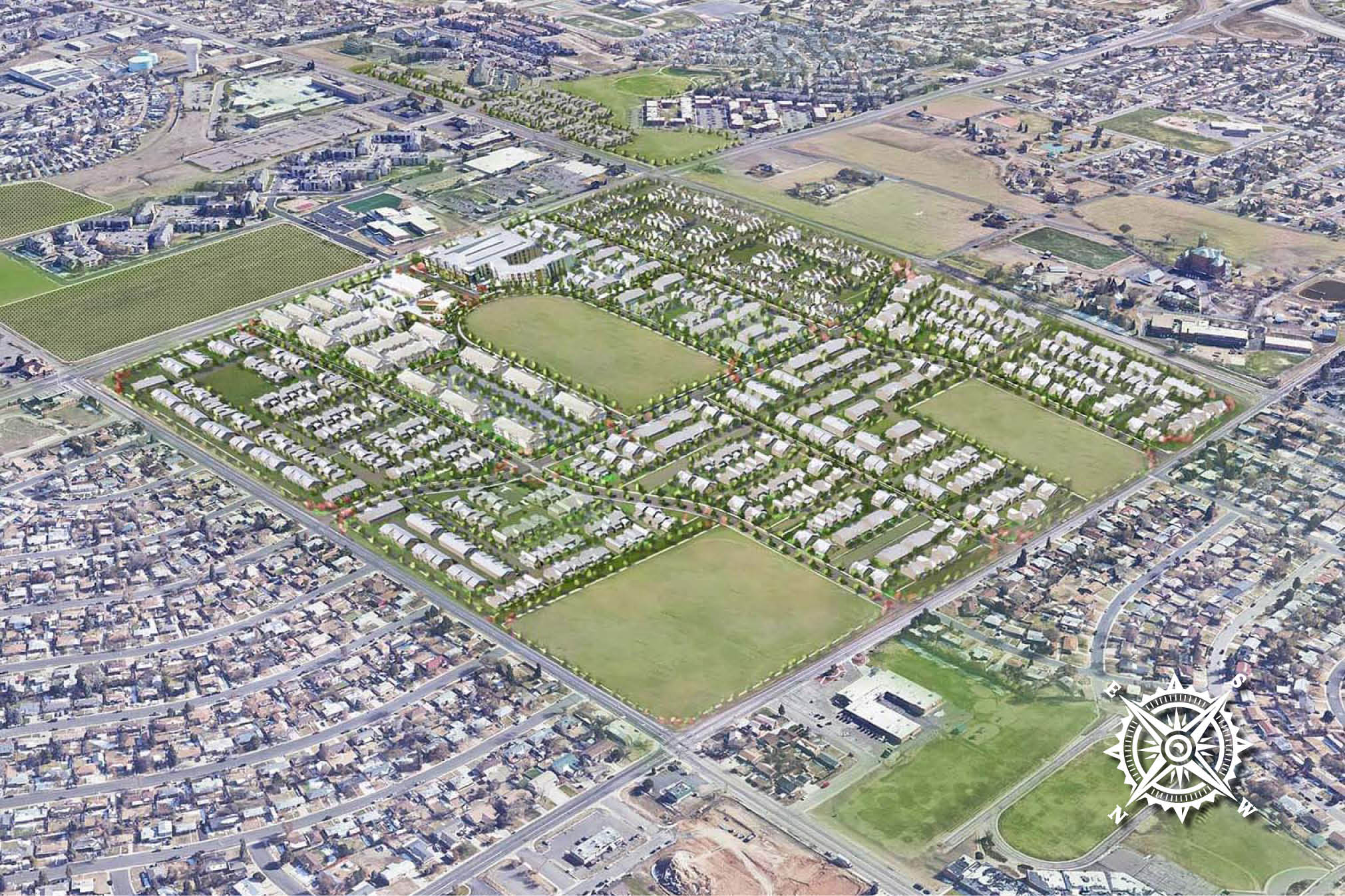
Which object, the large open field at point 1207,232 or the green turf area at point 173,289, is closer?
the green turf area at point 173,289

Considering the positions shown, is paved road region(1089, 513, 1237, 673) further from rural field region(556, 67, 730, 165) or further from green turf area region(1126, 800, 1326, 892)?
rural field region(556, 67, 730, 165)

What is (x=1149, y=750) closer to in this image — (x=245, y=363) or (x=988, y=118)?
→ (x=245, y=363)

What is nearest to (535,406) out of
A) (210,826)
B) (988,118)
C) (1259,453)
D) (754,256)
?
(754,256)

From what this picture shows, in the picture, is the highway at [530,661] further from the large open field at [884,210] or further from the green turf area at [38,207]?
the green turf area at [38,207]

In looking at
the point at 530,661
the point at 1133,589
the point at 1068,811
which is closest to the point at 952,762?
the point at 1068,811

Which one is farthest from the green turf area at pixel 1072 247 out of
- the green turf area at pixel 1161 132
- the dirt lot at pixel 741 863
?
the dirt lot at pixel 741 863

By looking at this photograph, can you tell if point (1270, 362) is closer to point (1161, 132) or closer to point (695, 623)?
point (1161, 132)

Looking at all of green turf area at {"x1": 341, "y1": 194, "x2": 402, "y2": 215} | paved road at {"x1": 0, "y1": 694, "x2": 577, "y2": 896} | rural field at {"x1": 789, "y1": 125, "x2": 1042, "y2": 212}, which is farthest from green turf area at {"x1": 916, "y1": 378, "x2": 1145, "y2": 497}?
green turf area at {"x1": 341, "y1": 194, "x2": 402, "y2": 215}
